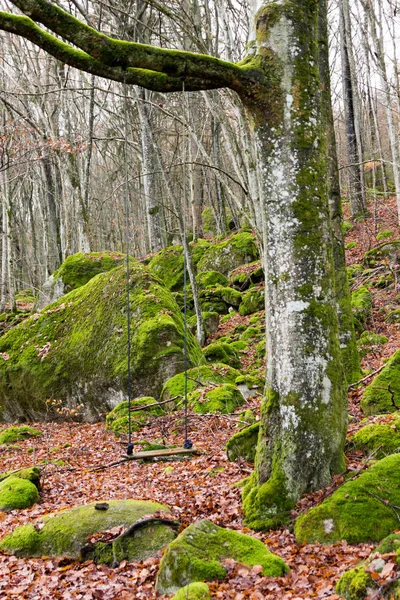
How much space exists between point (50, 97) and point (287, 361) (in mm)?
19701

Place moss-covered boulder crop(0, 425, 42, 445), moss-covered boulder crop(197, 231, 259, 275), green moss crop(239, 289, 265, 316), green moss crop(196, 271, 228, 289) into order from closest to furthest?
1. moss-covered boulder crop(0, 425, 42, 445)
2. green moss crop(239, 289, 265, 316)
3. green moss crop(196, 271, 228, 289)
4. moss-covered boulder crop(197, 231, 259, 275)

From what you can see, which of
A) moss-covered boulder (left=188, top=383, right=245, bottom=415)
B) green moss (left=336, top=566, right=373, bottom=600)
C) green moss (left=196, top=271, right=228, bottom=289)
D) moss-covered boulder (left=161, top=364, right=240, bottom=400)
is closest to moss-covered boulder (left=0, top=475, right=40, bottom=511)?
moss-covered boulder (left=188, top=383, right=245, bottom=415)

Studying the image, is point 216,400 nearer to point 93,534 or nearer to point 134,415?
point 134,415

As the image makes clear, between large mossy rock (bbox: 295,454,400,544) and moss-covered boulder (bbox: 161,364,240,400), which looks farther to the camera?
moss-covered boulder (bbox: 161,364,240,400)

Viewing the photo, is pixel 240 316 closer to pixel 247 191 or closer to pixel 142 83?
pixel 247 191

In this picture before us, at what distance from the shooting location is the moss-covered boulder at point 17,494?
6.18 metres

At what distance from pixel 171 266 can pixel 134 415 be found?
33.3 ft

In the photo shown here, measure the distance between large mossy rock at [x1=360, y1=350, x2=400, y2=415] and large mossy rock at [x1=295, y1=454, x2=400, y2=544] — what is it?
209 cm

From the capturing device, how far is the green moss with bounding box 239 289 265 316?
15.0 metres

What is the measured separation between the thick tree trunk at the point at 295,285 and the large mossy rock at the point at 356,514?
28 cm

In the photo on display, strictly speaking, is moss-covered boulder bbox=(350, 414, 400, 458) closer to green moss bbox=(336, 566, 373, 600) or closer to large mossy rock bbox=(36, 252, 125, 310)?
green moss bbox=(336, 566, 373, 600)

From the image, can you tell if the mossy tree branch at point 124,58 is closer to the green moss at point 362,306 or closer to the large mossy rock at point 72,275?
the green moss at point 362,306

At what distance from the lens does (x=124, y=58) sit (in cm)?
486

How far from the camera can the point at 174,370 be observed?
1035cm
